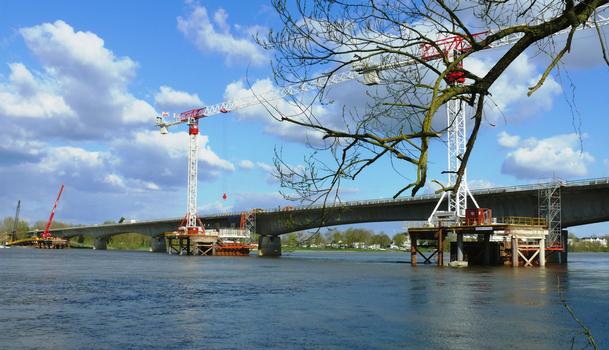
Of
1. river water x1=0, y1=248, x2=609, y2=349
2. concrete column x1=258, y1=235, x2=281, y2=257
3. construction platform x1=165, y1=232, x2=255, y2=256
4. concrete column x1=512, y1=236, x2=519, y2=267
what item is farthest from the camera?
construction platform x1=165, y1=232, x2=255, y2=256

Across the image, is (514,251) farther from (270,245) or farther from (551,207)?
(270,245)

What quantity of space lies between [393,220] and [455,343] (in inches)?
3189

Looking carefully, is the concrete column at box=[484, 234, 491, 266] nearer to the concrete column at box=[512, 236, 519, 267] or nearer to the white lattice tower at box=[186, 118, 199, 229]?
the concrete column at box=[512, 236, 519, 267]

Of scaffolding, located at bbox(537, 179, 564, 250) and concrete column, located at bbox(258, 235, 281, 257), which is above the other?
scaffolding, located at bbox(537, 179, 564, 250)

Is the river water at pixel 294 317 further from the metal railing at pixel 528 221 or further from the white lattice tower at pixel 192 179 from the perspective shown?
the white lattice tower at pixel 192 179

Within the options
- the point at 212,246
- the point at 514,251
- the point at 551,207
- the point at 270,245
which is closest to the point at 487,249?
the point at 514,251

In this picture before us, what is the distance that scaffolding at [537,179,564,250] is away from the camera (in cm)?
7912

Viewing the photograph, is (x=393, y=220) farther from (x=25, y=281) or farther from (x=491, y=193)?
(x=25, y=281)

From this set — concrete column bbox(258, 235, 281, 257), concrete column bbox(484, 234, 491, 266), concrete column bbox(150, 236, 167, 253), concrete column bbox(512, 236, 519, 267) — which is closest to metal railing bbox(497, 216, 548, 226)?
concrete column bbox(512, 236, 519, 267)

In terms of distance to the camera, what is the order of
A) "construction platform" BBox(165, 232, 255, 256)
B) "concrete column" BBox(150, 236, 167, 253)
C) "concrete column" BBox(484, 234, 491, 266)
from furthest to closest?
"concrete column" BBox(150, 236, 167, 253) → "construction platform" BBox(165, 232, 255, 256) → "concrete column" BBox(484, 234, 491, 266)

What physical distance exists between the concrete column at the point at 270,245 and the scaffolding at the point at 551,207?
225 ft

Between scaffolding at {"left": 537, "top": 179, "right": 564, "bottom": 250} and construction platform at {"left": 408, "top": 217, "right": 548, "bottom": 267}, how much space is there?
3.93 ft

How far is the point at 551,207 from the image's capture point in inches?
3189

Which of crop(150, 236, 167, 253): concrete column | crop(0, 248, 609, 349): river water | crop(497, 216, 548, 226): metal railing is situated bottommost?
crop(150, 236, 167, 253): concrete column
